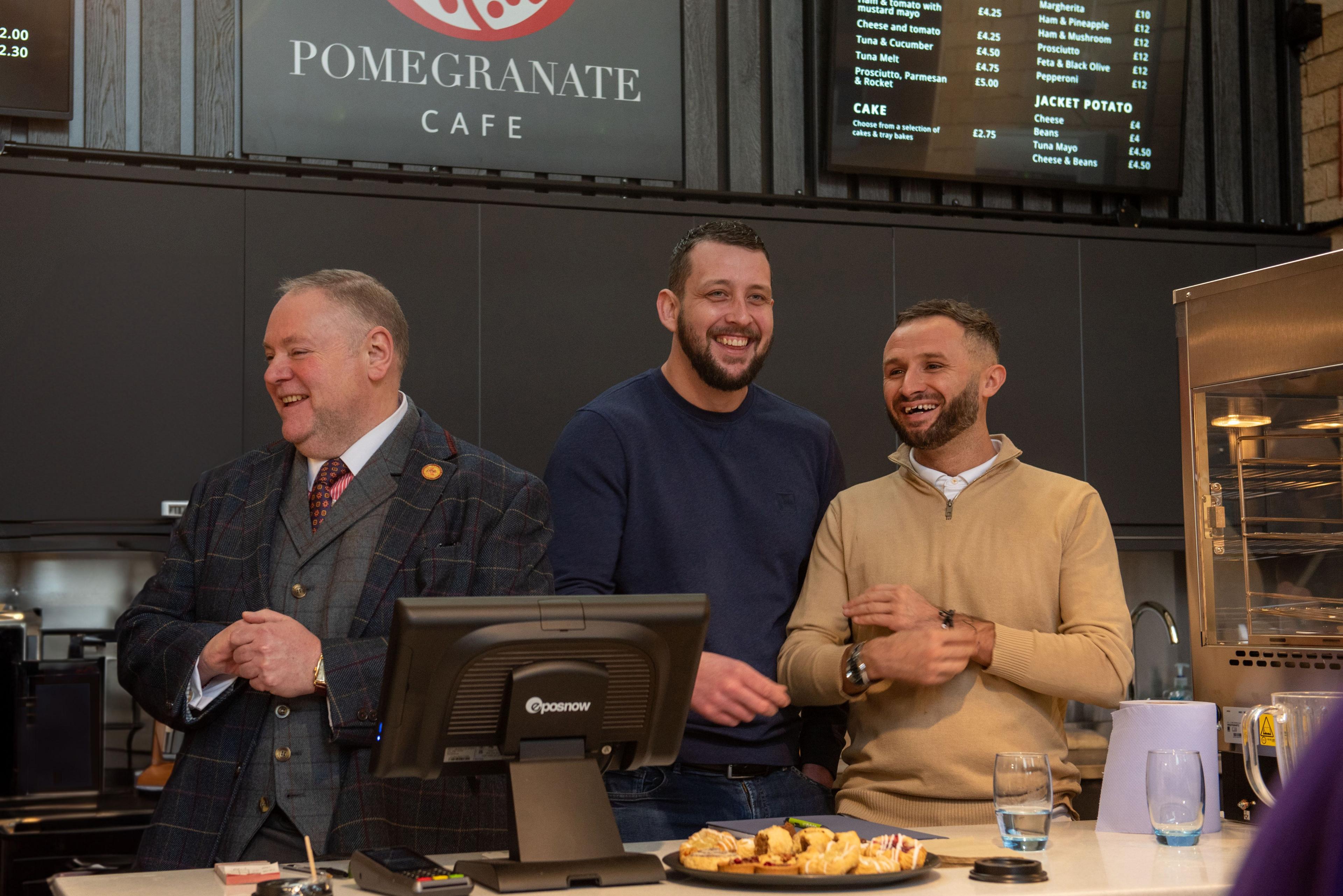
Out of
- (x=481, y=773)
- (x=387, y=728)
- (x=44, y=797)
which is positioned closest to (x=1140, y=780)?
(x=481, y=773)

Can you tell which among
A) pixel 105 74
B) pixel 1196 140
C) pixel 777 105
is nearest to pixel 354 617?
pixel 105 74

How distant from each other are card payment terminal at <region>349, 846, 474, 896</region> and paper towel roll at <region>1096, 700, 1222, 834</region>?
2.88ft

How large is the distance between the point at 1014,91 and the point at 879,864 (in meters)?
2.85

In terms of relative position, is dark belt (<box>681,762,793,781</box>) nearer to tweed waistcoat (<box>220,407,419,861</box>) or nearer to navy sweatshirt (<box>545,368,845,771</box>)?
navy sweatshirt (<box>545,368,845,771</box>)

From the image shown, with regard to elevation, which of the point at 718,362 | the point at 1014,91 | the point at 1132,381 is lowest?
the point at 718,362

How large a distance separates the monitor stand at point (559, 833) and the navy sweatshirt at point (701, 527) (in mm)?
652

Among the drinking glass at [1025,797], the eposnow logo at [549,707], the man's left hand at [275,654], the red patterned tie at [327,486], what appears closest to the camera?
the eposnow logo at [549,707]

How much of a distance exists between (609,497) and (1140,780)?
0.89m

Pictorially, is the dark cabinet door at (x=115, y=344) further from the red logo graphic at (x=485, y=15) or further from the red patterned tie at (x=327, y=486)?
the red patterned tie at (x=327, y=486)

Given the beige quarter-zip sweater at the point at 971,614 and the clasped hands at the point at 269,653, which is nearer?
the clasped hands at the point at 269,653

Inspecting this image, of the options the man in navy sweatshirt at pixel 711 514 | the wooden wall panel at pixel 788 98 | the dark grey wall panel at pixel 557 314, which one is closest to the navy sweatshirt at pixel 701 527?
the man in navy sweatshirt at pixel 711 514

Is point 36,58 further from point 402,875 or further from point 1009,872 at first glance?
point 1009,872

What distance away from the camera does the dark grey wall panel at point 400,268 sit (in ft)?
10.1

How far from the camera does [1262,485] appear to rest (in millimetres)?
2031
